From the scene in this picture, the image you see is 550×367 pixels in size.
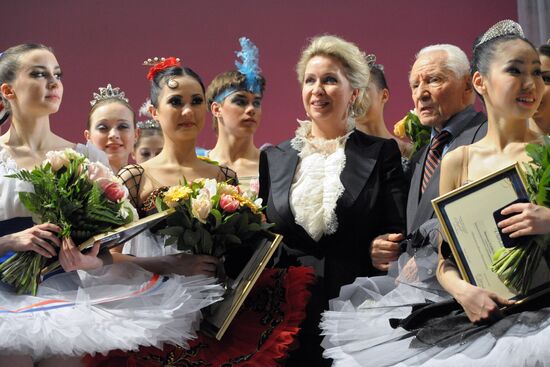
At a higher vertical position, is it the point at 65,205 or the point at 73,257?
the point at 65,205

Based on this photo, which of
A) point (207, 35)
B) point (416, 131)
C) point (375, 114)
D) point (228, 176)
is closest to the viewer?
point (228, 176)

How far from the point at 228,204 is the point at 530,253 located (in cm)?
114

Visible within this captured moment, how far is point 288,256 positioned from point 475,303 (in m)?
1.08

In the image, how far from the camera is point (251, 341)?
3246 mm

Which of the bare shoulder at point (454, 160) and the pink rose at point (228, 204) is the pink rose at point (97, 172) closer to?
the pink rose at point (228, 204)

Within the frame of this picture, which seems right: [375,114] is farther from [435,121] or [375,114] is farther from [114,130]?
[114,130]

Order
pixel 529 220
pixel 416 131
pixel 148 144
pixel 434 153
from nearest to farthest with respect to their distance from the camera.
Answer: pixel 529 220 < pixel 434 153 < pixel 416 131 < pixel 148 144

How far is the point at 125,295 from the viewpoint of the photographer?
317cm

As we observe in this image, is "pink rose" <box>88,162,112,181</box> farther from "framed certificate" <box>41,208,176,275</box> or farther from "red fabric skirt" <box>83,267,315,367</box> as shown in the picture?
"red fabric skirt" <box>83,267,315,367</box>

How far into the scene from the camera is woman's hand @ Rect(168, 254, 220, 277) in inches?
131

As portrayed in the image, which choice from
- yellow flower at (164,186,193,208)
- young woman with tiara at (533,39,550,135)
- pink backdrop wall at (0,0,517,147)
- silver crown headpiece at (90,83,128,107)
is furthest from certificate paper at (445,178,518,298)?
pink backdrop wall at (0,0,517,147)

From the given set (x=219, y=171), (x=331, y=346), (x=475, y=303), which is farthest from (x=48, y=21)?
(x=475, y=303)

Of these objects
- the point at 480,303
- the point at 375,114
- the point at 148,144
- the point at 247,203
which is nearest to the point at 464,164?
the point at 480,303

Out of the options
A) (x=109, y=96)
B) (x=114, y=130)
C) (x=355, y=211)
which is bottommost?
(x=355, y=211)
